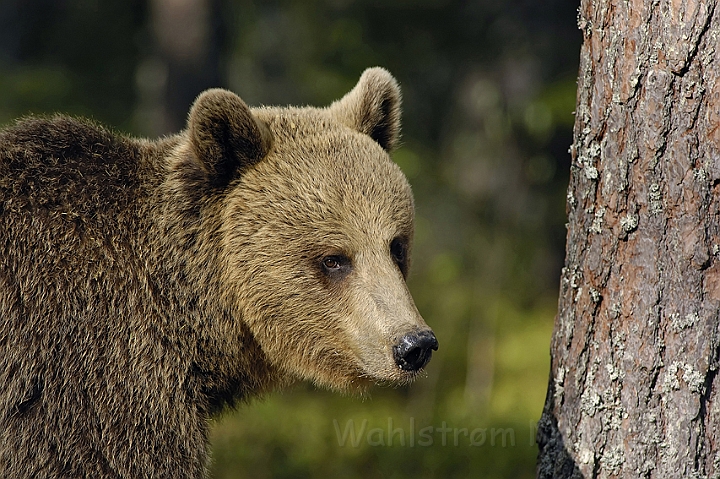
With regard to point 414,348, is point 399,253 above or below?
above

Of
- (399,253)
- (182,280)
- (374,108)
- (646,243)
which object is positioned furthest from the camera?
(374,108)

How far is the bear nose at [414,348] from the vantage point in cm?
407

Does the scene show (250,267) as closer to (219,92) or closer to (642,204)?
(219,92)

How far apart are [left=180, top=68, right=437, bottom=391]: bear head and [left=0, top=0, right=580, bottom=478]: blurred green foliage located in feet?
11.9

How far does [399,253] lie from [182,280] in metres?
1.26

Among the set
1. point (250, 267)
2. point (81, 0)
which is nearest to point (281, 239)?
point (250, 267)

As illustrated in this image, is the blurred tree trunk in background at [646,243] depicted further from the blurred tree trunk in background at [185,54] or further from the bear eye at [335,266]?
the blurred tree trunk in background at [185,54]

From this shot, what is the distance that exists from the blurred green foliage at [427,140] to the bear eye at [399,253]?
349 cm

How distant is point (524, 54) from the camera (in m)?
13.5

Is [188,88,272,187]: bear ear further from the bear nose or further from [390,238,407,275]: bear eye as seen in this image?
the bear nose

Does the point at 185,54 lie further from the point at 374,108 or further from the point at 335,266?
the point at 335,266

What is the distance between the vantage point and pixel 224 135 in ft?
14.6

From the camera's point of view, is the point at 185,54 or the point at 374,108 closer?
the point at 374,108

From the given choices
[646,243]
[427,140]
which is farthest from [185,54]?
[646,243]
